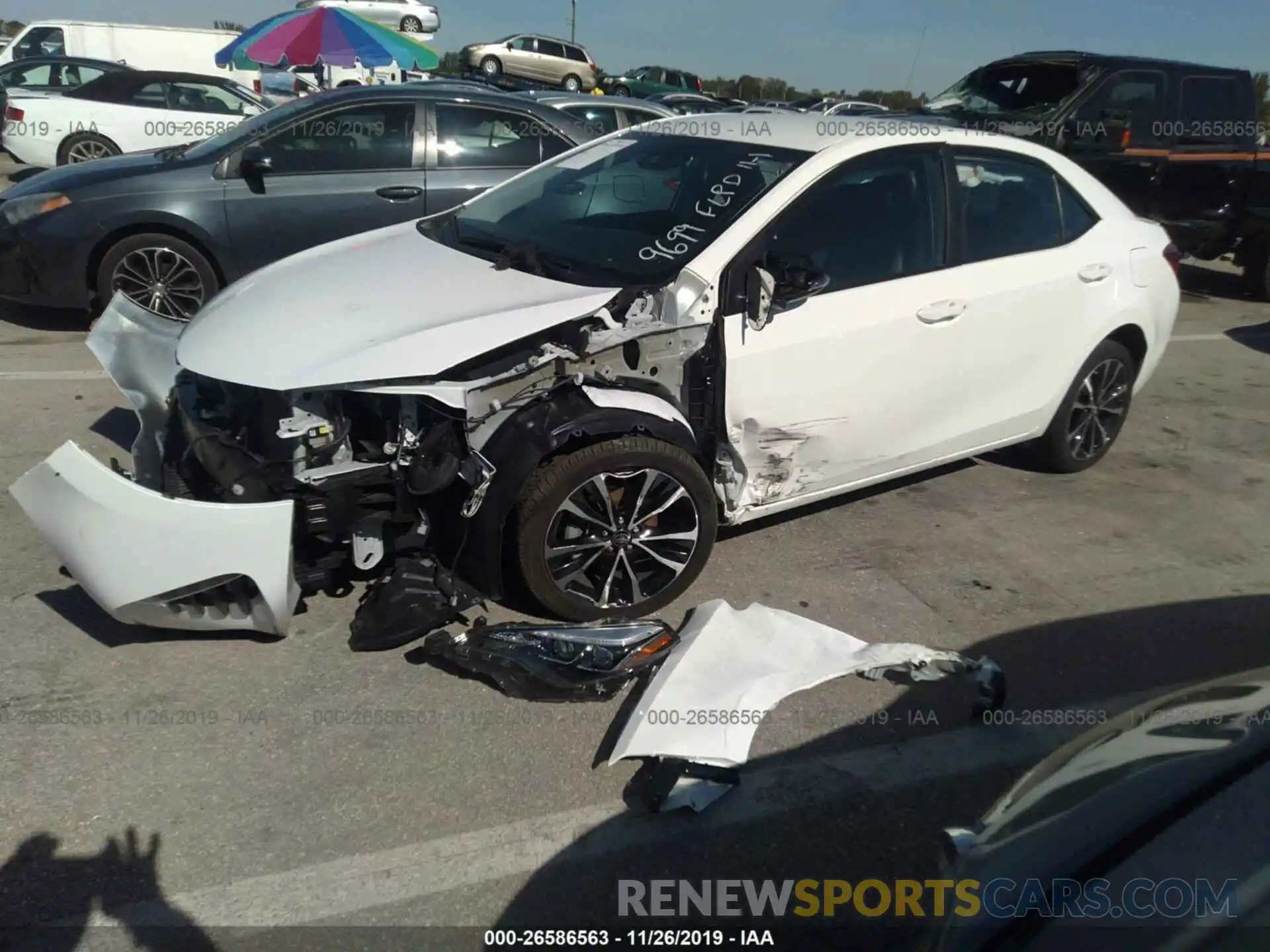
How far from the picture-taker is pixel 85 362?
6.33 m

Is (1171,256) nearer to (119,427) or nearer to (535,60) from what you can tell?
(119,427)

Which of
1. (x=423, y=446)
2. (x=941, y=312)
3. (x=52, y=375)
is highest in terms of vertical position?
(x=941, y=312)

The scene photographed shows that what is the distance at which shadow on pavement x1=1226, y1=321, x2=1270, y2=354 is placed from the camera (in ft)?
28.9

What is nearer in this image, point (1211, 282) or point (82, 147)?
point (1211, 282)

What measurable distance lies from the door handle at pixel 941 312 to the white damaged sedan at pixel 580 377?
0.5 inches

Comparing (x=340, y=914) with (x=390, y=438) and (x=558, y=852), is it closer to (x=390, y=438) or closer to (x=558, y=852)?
(x=558, y=852)

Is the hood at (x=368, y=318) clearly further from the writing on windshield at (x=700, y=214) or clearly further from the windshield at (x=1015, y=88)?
the windshield at (x=1015, y=88)

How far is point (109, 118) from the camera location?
12602mm

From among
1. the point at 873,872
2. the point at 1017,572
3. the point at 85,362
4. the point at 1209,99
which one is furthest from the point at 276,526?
the point at 1209,99

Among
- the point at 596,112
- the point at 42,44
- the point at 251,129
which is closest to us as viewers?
the point at 251,129

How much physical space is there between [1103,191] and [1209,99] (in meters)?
6.89

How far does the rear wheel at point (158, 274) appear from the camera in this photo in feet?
21.6

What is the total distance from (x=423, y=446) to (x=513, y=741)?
3.27ft

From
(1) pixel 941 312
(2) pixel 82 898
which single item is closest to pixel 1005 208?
(1) pixel 941 312
